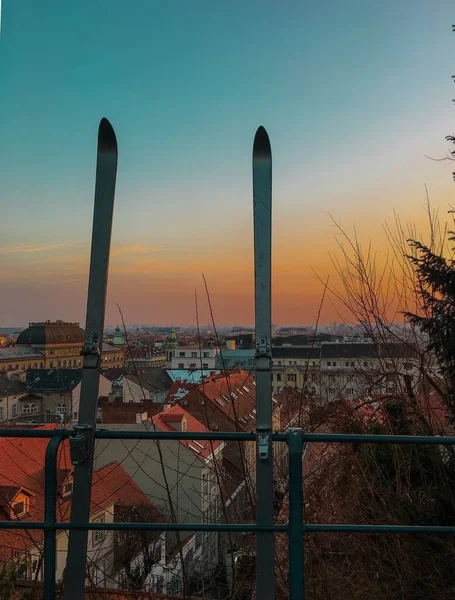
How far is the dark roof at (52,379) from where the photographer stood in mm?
3762

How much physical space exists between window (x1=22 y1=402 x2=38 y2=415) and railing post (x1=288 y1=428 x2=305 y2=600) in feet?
11.8

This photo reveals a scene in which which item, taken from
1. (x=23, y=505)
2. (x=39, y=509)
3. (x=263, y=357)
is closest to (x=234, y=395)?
(x=39, y=509)

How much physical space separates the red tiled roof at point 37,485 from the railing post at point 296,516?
5.55ft

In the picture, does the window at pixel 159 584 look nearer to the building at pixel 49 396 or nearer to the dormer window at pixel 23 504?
the dormer window at pixel 23 504

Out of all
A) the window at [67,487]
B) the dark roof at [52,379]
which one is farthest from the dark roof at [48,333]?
the window at [67,487]

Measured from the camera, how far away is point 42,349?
5133mm

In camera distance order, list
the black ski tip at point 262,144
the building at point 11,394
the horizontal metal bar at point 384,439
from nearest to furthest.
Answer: the horizontal metal bar at point 384,439 < the black ski tip at point 262,144 < the building at point 11,394

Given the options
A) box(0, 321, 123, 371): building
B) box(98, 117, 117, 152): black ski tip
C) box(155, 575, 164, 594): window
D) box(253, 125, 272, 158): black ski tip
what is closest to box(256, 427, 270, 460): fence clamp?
box(253, 125, 272, 158): black ski tip

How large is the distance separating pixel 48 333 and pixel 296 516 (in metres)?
3.86

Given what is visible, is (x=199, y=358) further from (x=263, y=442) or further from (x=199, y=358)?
(x=263, y=442)

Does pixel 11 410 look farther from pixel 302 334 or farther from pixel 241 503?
pixel 302 334

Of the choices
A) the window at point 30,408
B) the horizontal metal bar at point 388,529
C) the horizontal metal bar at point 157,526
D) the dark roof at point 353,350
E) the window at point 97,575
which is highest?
the dark roof at point 353,350

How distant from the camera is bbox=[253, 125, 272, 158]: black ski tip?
7.03 feet

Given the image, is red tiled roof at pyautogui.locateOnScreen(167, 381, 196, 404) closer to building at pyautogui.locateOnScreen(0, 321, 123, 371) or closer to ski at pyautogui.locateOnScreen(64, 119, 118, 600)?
building at pyautogui.locateOnScreen(0, 321, 123, 371)
